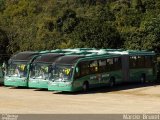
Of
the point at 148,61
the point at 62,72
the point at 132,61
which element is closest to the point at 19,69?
the point at 62,72

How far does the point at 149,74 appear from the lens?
40.5 metres

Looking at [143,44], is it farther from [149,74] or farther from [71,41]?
[71,41]

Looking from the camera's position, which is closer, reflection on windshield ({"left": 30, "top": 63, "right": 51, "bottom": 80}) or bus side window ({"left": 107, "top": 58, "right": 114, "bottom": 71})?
reflection on windshield ({"left": 30, "top": 63, "right": 51, "bottom": 80})

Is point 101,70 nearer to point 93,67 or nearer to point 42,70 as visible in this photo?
point 93,67

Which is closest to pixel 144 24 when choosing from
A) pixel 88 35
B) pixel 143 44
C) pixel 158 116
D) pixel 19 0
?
pixel 143 44

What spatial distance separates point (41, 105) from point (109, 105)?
12.1 feet

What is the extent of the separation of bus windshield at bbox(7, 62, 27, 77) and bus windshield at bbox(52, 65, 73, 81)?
10.6 ft

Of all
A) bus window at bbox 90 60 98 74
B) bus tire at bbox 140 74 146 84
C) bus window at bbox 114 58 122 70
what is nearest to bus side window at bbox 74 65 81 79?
bus window at bbox 90 60 98 74

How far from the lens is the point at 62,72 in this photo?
108ft

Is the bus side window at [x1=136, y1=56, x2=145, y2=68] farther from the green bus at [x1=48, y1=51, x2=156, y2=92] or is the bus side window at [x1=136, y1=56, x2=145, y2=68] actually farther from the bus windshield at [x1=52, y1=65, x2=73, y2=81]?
the bus windshield at [x1=52, y1=65, x2=73, y2=81]

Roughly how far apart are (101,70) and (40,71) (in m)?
4.47

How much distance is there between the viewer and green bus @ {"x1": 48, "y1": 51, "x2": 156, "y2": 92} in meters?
32.7

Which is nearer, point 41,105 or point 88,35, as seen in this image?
point 41,105

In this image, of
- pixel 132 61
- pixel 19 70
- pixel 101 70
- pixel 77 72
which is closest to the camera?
pixel 77 72
